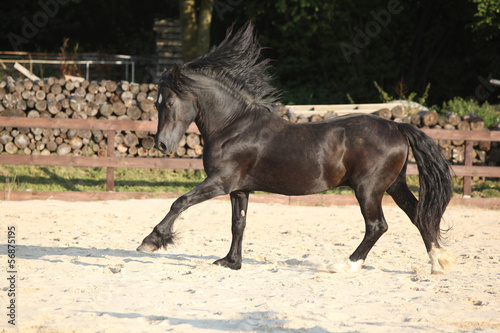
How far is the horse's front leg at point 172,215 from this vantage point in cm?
476

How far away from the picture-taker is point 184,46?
1692 centimetres

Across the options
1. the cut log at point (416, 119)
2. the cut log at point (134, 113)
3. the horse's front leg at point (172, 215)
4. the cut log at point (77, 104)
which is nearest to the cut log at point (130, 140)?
the cut log at point (134, 113)

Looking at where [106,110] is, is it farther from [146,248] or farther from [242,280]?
[242,280]

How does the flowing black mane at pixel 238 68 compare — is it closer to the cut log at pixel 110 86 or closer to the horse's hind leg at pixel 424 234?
the horse's hind leg at pixel 424 234

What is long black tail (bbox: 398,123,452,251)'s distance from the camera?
17.0 ft

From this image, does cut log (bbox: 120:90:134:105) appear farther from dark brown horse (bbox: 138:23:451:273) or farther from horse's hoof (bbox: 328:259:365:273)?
horse's hoof (bbox: 328:259:365:273)

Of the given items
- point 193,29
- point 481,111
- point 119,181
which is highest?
point 193,29

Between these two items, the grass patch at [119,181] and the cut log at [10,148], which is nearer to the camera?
the grass patch at [119,181]

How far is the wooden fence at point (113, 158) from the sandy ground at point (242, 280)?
1656mm

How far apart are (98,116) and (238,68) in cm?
710

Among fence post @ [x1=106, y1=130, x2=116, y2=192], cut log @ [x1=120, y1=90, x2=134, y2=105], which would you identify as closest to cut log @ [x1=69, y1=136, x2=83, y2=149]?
cut log @ [x1=120, y1=90, x2=134, y2=105]

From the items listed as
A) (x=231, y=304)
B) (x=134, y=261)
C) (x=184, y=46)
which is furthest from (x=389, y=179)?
(x=184, y=46)

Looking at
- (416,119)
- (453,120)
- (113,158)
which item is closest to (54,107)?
(113,158)

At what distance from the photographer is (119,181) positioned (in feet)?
35.7
